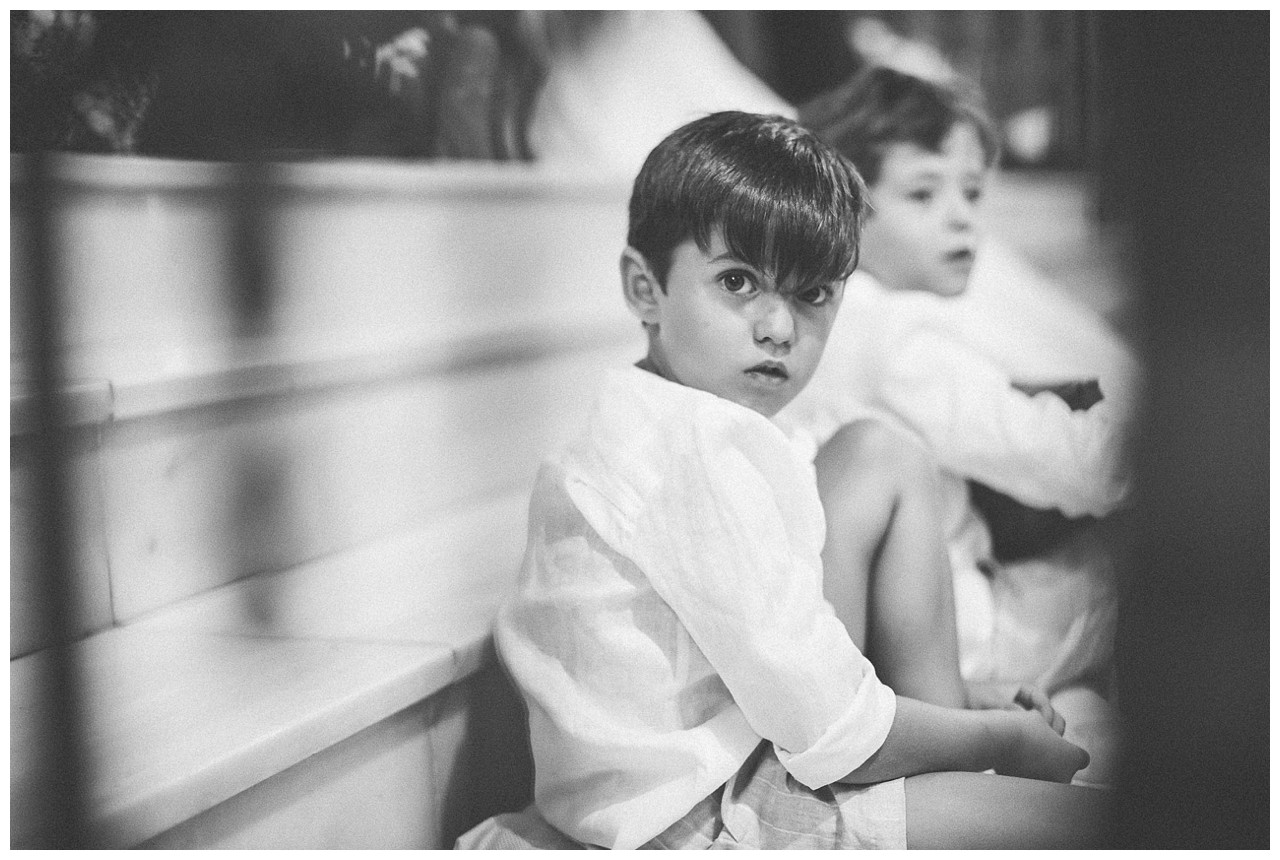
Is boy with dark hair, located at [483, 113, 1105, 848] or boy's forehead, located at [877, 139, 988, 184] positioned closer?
boy with dark hair, located at [483, 113, 1105, 848]

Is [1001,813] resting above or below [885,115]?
below

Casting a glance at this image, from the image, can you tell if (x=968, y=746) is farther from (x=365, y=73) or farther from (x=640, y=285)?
(x=365, y=73)

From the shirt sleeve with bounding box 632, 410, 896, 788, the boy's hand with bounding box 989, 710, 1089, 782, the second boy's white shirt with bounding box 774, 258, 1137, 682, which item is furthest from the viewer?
the second boy's white shirt with bounding box 774, 258, 1137, 682

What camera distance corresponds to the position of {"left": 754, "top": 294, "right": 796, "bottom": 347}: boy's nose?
761mm

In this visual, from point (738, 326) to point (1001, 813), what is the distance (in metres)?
0.35

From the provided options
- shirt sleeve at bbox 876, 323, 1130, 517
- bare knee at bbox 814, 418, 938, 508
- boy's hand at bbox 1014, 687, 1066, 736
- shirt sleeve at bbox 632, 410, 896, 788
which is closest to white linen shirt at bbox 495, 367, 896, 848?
shirt sleeve at bbox 632, 410, 896, 788

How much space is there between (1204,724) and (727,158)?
511mm

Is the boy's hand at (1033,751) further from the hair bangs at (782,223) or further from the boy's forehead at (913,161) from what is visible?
the boy's forehead at (913,161)

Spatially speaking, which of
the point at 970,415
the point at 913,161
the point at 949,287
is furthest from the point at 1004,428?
the point at 913,161

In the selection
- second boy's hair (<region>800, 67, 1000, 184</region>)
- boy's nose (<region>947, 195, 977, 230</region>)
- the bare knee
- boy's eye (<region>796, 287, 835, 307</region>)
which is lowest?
the bare knee

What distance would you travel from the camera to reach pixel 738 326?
0.76m

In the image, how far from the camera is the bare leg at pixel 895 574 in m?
0.84

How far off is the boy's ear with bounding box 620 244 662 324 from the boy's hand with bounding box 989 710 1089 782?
1.15ft

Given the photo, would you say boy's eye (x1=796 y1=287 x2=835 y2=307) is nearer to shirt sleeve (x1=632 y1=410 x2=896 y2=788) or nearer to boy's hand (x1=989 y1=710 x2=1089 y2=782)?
shirt sleeve (x1=632 y1=410 x2=896 y2=788)
